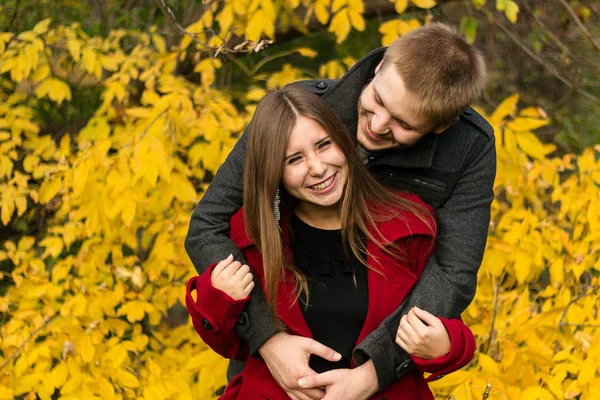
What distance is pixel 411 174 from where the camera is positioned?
2.39 m

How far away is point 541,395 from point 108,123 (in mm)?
2662

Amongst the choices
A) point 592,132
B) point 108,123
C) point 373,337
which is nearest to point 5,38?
point 108,123

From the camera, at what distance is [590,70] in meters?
6.79

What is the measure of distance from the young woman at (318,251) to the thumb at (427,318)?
0.09 meters

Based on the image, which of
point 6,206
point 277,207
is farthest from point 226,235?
point 6,206

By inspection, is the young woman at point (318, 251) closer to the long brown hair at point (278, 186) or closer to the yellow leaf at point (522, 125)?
the long brown hair at point (278, 186)

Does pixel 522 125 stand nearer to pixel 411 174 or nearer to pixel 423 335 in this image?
pixel 411 174

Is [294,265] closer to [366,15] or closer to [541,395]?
[541,395]

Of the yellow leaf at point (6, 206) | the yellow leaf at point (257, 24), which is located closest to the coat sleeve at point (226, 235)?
the yellow leaf at point (257, 24)

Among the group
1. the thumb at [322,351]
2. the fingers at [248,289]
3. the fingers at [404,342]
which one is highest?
the fingers at [248,289]

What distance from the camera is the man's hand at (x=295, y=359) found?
2201 millimetres

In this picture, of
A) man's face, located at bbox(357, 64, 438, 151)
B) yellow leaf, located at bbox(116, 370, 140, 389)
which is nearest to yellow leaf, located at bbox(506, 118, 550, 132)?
man's face, located at bbox(357, 64, 438, 151)

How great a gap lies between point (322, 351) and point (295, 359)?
0.08 metres

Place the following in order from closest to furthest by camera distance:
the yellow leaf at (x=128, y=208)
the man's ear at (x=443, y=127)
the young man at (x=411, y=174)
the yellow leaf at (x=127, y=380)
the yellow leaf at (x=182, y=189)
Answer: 1. the young man at (x=411, y=174)
2. the man's ear at (x=443, y=127)
3. the yellow leaf at (x=127, y=380)
4. the yellow leaf at (x=128, y=208)
5. the yellow leaf at (x=182, y=189)
